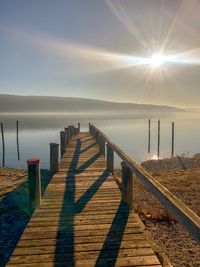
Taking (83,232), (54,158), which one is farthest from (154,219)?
(54,158)

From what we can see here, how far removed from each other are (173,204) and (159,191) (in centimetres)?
57

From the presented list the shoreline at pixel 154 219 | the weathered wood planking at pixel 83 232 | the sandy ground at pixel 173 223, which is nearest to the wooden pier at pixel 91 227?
the weathered wood planking at pixel 83 232

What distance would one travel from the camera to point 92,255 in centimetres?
468

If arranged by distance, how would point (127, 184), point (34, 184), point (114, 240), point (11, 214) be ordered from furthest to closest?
point (11, 214)
point (34, 184)
point (127, 184)
point (114, 240)

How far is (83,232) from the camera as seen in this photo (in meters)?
5.54

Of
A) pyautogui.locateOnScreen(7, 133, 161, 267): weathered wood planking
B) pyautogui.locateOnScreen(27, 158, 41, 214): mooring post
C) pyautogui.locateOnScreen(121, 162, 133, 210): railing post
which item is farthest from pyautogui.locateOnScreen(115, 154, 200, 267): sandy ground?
pyautogui.locateOnScreen(27, 158, 41, 214): mooring post

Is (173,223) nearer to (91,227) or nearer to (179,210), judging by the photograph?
(91,227)

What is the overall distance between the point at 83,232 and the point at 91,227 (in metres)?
0.28

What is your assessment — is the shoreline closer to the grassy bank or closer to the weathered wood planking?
the grassy bank

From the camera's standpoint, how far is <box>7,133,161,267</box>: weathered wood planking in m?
4.55

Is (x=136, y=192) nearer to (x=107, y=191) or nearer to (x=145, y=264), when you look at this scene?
(x=107, y=191)

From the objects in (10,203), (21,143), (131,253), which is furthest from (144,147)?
(131,253)

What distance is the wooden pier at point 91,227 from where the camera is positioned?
4.46 metres

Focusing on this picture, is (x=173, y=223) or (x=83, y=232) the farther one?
(x=173, y=223)
